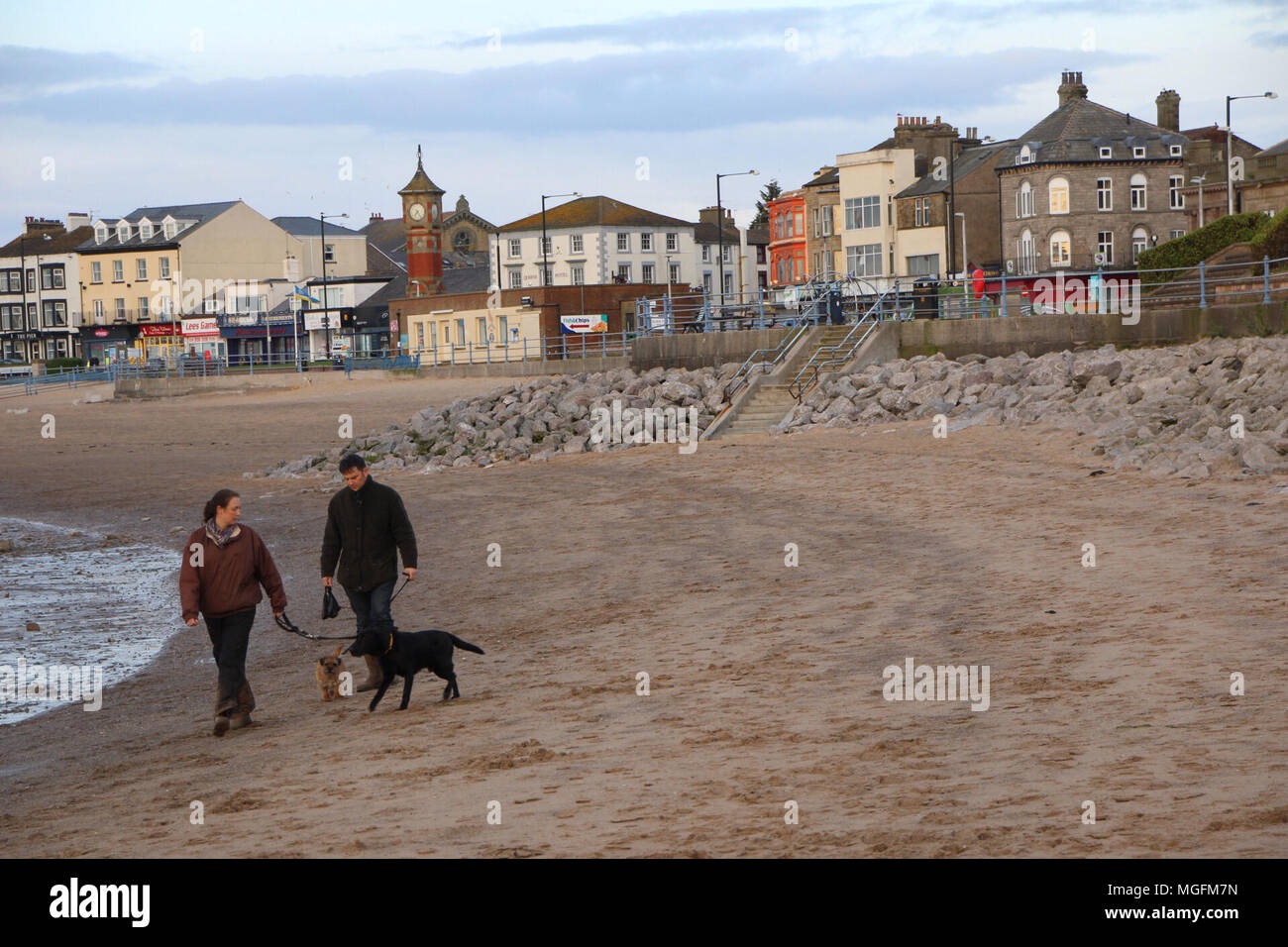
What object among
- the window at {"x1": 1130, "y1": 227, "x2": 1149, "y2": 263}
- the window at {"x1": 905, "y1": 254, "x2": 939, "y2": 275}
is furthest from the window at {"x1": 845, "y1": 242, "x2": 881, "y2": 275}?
the window at {"x1": 1130, "y1": 227, "x2": 1149, "y2": 263}

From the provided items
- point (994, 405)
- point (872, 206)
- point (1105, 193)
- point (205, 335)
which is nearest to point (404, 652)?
point (994, 405)

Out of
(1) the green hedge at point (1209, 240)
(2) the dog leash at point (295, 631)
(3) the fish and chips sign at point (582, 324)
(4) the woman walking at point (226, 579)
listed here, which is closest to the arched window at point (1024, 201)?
(3) the fish and chips sign at point (582, 324)

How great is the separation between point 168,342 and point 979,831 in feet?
289

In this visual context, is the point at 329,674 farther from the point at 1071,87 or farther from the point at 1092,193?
the point at 1071,87

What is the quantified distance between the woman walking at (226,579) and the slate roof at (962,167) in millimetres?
→ 66196

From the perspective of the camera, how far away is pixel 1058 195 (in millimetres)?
69250

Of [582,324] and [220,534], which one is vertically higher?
[582,324]

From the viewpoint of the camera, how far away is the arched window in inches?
2756

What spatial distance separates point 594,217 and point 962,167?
69.7ft

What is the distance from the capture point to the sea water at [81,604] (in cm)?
1355

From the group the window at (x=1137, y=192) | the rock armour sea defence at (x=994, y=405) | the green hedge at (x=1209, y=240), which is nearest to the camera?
the rock armour sea defence at (x=994, y=405)

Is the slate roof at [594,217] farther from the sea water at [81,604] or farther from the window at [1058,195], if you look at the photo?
the sea water at [81,604]
